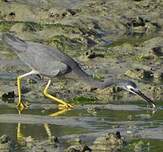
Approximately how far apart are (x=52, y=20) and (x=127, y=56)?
4.00m

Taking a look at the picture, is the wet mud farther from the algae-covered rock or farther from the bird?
the bird

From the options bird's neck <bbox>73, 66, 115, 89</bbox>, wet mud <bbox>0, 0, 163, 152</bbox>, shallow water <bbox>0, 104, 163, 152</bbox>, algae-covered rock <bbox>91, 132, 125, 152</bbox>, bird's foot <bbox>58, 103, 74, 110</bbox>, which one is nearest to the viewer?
algae-covered rock <bbox>91, 132, 125, 152</bbox>

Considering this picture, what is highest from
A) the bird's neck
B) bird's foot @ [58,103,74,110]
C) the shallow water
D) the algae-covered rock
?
the bird's neck

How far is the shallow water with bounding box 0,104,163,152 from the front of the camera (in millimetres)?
10672

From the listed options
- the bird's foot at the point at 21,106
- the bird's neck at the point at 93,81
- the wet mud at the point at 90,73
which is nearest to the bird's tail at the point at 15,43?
the wet mud at the point at 90,73

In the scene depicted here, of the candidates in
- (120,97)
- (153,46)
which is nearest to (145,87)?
(120,97)

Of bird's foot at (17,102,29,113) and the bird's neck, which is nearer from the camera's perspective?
bird's foot at (17,102,29,113)

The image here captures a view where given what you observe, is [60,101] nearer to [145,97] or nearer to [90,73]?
[145,97]

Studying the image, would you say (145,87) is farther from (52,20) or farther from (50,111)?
(52,20)

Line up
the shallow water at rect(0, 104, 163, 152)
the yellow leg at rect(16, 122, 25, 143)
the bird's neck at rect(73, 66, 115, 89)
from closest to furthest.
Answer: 1. the yellow leg at rect(16, 122, 25, 143)
2. the shallow water at rect(0, 104, 163, 152)
3. the bird's neck at rect(73, 66, 115, 89)

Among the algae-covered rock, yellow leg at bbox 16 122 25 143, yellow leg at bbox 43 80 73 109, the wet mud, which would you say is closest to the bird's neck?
the wet mud

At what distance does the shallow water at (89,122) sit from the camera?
35.0 ft

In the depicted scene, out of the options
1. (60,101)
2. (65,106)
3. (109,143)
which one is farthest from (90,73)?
(109,143)

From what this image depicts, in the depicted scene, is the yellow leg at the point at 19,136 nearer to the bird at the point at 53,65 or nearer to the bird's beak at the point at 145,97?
the bird at the point at 53,65
